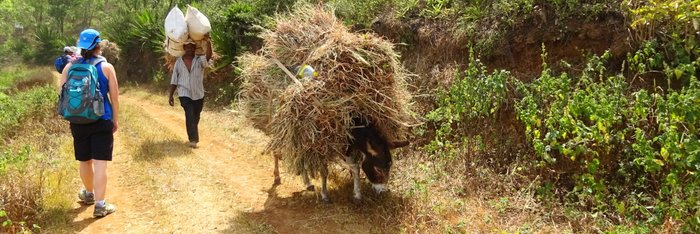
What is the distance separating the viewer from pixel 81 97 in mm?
4281

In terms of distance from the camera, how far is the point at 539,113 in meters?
4.56

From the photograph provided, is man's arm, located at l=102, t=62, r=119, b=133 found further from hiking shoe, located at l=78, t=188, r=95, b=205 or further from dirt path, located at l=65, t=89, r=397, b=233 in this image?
→ dirt path, located at l=65, t=89, r=397, b=233

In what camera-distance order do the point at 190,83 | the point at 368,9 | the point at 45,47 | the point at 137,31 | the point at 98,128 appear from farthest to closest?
the point at 45,47
the point at 137,31
the point at 368,9
the point at 190,83
the point at 98,128

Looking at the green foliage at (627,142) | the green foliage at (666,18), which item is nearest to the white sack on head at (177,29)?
the green foliage at (627,142)

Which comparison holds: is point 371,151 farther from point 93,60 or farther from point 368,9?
point 368,9

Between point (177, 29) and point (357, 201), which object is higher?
point (177, 29)

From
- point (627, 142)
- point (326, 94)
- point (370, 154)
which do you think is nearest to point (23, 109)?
point (326, 94)

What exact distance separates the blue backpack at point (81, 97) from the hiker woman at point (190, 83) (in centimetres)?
281

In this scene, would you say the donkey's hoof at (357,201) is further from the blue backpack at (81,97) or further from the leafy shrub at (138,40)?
the leafy shrub at (138,40)

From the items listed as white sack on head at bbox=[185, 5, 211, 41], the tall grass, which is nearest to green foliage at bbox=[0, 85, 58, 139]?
the tall grass

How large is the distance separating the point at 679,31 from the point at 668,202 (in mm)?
1718

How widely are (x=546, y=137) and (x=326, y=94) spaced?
198 centimetres

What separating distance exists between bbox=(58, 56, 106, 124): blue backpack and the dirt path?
1024 mm

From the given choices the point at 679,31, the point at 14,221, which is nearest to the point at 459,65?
the point at 679,31
